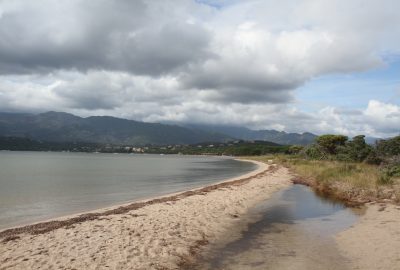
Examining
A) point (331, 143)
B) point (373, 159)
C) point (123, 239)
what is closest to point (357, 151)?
point (373, 159)

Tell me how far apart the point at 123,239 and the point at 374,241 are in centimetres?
949

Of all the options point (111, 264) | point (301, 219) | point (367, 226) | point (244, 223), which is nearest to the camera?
point (111, 264)

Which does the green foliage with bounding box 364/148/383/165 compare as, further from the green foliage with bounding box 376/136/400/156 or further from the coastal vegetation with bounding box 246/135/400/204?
the green foliage with bounding box 376/136/400/156

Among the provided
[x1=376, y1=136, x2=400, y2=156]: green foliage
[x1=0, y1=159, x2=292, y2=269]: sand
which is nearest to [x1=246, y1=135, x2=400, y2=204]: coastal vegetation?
[x1=376, y1=136, x2=400, y2=156]: green foliage

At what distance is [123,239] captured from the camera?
1461 centimetres

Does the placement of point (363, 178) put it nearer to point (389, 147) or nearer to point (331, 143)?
point (389, 147)

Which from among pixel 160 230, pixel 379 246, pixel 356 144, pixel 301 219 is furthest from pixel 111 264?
pixel 356 144

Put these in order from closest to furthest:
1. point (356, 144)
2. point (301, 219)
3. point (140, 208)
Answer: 1. point (301, 219)
2. point (140, 208)
3. point (356, 144)

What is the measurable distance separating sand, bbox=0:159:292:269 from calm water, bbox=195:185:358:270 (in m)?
1.02

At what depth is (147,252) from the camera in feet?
42.5

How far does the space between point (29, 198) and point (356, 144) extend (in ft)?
170

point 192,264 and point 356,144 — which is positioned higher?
point 356,144

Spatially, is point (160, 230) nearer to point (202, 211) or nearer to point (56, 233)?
point (56, 233)

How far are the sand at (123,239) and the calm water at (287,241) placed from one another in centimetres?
102
